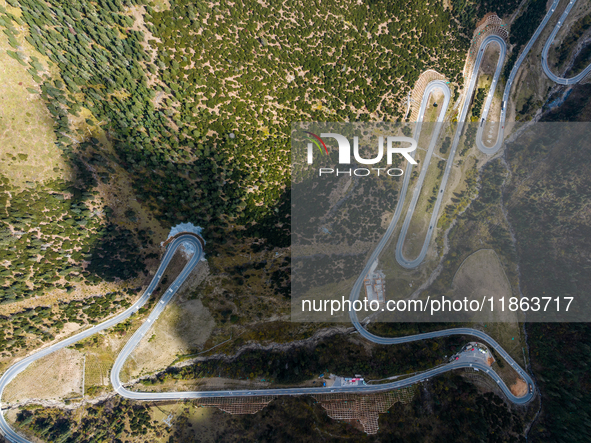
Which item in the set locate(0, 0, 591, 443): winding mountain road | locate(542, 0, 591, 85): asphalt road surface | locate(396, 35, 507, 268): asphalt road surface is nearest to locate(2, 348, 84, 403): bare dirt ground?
locate(0, 0, 591, 443): winding mountain road

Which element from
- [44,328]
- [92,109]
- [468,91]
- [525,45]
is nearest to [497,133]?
[468,91]

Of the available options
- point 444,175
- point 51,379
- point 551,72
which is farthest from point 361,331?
point 551,72

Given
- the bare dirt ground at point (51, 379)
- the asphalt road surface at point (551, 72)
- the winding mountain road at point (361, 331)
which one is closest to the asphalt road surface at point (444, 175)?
the winding mountain road at point (361, 331)

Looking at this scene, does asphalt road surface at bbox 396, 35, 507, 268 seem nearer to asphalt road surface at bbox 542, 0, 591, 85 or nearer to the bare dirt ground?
asphalt road surface at bbox 542, 0, 591, 85

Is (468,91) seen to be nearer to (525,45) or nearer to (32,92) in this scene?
(525,45)

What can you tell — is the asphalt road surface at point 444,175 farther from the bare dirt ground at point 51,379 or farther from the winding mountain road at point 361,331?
the bare dirt ground at point 51,379

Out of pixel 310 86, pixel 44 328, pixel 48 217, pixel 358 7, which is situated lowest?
pixel 44 328

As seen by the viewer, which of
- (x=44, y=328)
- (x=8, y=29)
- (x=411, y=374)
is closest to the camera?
(x=8, y=29)

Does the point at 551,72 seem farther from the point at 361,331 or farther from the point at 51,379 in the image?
the point at 51,379
